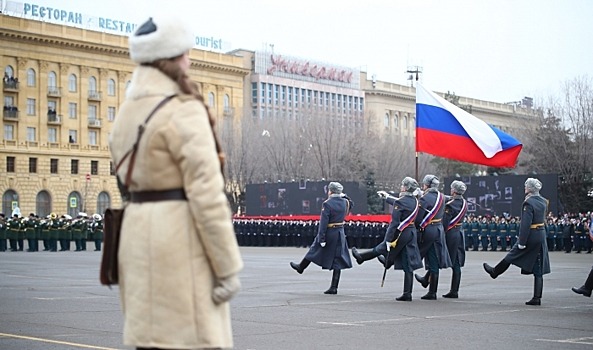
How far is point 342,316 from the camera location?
40.5 feet

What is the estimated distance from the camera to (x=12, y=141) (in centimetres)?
7938

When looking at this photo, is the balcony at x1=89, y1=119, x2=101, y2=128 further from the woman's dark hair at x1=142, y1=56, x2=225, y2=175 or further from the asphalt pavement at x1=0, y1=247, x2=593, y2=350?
the woman's dark hair at x1=142, y1=56, x2=225, y2=175

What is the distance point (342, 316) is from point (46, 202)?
7271 cm

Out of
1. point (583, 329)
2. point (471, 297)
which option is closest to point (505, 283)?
point (471, 297)

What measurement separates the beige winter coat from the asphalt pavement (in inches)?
188

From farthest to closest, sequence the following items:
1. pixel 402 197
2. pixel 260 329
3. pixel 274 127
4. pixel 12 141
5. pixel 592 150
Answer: pixel 12 141
pixel 274 127
pixel 592 150
pixel 402 197
pixel 260 329

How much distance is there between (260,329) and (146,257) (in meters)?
6.43

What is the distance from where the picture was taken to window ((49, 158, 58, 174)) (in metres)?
82.2

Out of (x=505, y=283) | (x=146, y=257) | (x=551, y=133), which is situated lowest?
(x=505, y=283)

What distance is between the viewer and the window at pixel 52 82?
8219 centimetres

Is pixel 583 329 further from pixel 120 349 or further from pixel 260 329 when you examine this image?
pixel 120 349

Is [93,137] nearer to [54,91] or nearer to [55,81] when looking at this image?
[54,91]

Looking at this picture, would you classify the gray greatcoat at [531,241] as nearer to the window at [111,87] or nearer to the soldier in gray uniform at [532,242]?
the soldier in gray uniform at [532,242]

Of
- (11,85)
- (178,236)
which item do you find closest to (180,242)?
(178,236)
